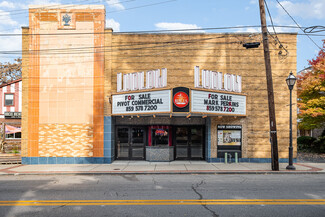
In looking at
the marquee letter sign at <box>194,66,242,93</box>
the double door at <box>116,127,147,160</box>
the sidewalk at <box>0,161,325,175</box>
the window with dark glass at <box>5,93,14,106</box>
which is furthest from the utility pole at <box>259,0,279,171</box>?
the window with dark glass at <box>5,93,14,106</box>

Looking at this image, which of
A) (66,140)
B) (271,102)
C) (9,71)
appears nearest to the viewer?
(271,102)

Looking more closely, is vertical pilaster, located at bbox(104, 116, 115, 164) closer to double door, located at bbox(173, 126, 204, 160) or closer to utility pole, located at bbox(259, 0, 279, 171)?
double door, located at bbox(173, 126, 204, 160)

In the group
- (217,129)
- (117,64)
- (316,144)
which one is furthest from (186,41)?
(316,144)

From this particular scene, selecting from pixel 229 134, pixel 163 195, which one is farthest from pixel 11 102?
pixel 163 195

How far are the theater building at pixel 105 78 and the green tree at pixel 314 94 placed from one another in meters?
5.03

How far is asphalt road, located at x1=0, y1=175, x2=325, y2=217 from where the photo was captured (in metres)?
7.22

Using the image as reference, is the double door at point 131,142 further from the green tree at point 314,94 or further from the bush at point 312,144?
the bush at point 312,144

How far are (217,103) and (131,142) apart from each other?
22.2 feet

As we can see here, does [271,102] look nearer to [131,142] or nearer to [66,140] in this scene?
[131,142]

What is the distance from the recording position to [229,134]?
1706cm

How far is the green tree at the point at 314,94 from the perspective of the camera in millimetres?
20570

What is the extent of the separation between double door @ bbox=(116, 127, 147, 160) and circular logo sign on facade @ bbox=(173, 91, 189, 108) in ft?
15.5

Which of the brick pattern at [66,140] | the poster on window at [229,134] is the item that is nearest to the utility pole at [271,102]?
the poster on window at [229,134]

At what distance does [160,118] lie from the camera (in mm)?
17641
